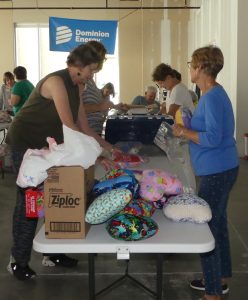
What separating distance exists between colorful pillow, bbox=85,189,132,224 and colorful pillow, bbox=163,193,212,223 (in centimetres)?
22

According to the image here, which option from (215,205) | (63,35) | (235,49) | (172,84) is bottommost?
(215,205)

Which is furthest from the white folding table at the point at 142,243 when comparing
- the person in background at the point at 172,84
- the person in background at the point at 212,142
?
the person in background at the point at 172,84

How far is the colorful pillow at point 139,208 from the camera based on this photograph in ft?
4.92

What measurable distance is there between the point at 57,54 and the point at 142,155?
9.19 meters

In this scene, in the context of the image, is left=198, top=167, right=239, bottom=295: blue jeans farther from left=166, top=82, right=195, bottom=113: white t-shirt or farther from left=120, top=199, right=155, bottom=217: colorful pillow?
left=166, top=82, right=195, bottom=113: white t-shirt

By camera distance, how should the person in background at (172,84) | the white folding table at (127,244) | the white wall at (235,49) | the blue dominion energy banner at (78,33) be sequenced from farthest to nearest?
1. the blue dominion energy banner at (78,33)
2. the white wall at (235,49)
3. the person in background at (172,84)
4. the white folding table at (127,244)

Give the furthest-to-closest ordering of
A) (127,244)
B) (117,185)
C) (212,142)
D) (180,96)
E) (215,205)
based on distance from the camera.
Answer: (180,96)
(215,205)
(212,142)
(117,185)
(127,244)

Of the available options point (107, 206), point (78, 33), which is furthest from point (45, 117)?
point (78, 33)

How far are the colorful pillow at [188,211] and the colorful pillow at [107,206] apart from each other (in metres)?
0.22

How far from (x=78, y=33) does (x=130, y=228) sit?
26.8 feet

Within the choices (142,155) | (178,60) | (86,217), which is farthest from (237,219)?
(178,60)

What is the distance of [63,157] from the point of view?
4.65ft

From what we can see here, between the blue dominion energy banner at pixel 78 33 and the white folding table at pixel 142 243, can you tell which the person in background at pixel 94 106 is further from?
the blue dominion energy banner at pixel 78 33

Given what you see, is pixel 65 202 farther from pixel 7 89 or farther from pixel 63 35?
pixel 63 35
